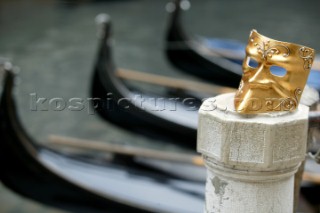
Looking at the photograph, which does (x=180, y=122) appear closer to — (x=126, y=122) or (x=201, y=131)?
(x=126, y=122)

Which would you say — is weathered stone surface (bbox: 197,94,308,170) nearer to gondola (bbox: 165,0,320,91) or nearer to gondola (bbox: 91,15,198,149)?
gondola (bbox: 91,15,198,149)

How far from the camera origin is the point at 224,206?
977mm

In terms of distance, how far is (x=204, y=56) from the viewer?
305 cm

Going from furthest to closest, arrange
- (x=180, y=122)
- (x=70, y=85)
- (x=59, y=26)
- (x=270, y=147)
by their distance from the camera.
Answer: (x=59, y=26)
(x=70, y=85)
(x=180, y=122)
(x=270, y=147)

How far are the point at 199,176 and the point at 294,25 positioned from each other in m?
4.29

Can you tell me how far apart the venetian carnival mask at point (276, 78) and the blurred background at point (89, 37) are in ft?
5.14

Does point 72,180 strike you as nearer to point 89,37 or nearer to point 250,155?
point 250,155

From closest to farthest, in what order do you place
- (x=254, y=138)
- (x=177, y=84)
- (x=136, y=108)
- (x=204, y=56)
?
(x=254, y=138), (x=136, y=108), (x=177, y=84), (x=204, y=56)

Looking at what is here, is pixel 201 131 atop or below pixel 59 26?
atop

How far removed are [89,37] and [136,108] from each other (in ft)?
10.4

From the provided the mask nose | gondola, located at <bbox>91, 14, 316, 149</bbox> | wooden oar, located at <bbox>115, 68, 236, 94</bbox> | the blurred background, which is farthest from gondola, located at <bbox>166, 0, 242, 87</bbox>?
the mask nose

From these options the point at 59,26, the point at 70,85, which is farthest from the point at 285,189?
the point at 59,26

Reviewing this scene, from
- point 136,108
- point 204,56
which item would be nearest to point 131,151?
point 136,108

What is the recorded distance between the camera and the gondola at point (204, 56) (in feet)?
9.73
